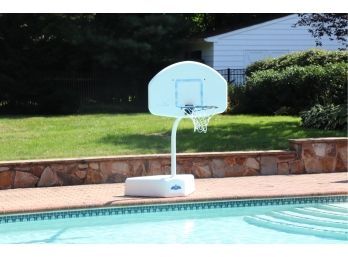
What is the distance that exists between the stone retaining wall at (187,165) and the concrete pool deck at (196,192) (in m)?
0.20

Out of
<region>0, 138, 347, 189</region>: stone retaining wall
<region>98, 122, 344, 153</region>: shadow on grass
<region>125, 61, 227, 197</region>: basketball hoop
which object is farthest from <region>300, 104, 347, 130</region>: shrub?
<region>125, 61, 227, 197</region>: basketball hoop

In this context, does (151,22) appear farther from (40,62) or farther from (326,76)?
(326,76)

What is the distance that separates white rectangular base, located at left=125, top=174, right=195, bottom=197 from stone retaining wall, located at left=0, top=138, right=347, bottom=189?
4.66ft

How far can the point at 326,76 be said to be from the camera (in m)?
18.8

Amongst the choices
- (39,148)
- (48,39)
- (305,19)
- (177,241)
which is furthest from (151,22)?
(177,241)

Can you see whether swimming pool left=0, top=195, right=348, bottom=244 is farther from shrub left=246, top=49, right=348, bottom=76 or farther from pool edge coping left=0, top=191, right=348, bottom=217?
shrub left=246, top=49, right=348, bottom=76

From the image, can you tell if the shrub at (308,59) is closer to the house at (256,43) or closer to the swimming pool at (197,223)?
the house at (256,43)

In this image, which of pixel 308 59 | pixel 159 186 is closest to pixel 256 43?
pixel 308 59

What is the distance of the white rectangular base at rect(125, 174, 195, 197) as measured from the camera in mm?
9273

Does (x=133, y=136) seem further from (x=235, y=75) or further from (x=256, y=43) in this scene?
(x=256, y=43)

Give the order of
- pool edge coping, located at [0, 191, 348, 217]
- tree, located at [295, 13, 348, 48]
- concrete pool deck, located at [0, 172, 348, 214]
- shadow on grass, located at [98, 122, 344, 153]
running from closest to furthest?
1. pool edge coping, located at [0, 191, 348, 217]
2. concrete pool deck, located at [0, 172, 348, 214]
3. shadow on grass, located at [98, 122, 344, 153]
4. tree, located at [295, 13, 348, 48]

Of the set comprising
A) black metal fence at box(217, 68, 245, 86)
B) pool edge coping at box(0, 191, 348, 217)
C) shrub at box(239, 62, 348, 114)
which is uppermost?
black metal fence at box(217, 68, 245, 86)

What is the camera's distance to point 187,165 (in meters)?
11.2

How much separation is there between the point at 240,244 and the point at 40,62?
19078 mm
